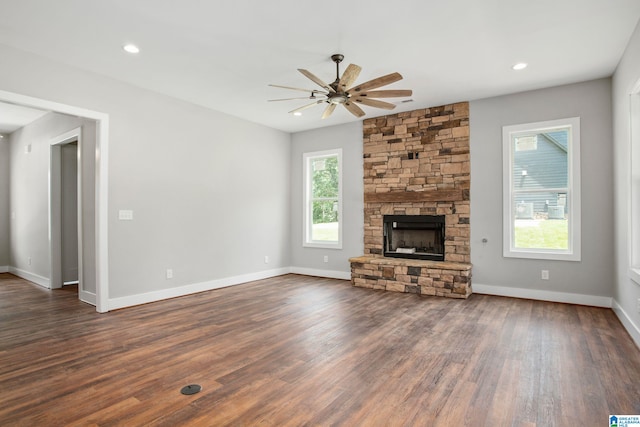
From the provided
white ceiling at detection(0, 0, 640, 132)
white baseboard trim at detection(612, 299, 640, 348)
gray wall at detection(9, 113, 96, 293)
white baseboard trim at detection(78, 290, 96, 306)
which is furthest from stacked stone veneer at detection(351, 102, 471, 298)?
gray wall at detection(9, 113, 96, 293)

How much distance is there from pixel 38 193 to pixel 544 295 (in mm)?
8133

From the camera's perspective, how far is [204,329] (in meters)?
3.59

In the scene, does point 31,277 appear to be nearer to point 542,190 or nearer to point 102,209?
point 102,209

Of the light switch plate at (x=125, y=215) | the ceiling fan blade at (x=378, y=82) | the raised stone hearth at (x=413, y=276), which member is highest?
the ceiling fan blade at (x=378, y=82)

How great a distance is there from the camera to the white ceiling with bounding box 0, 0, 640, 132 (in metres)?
2.88

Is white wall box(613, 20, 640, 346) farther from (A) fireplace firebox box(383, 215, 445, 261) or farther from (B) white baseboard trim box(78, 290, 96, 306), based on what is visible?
(B) white baseboard trim box(78, 290, 96, 306)

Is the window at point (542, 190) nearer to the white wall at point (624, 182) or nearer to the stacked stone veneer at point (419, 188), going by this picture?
the white wall at point (624, 182)

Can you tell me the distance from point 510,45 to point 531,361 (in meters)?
2.96

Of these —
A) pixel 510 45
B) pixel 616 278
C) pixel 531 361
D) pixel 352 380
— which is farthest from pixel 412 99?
pixel 352 380

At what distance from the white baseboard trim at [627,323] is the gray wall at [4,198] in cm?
992

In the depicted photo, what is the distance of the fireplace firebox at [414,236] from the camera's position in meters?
5.54

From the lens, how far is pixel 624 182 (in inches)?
144

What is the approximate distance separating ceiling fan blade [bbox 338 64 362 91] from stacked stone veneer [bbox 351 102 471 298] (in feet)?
8.33

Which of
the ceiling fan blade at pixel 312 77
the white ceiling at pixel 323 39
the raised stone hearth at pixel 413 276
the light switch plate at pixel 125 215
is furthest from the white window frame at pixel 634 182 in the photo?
the light switch plate at pixel 125 215
